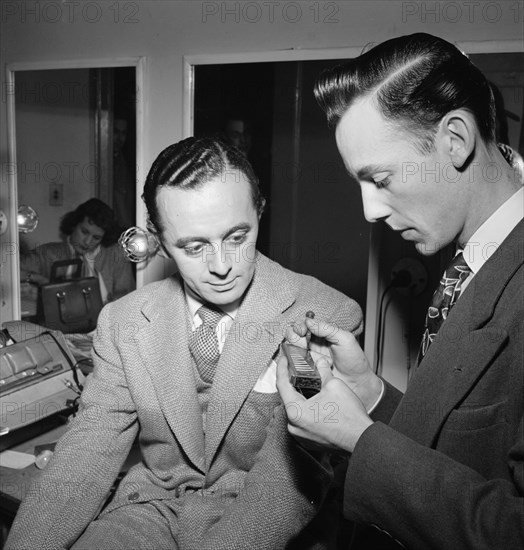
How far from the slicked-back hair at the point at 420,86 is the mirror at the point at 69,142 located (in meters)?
→ 1.24

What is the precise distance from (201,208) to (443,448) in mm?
760

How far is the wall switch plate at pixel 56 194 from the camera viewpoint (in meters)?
2.48

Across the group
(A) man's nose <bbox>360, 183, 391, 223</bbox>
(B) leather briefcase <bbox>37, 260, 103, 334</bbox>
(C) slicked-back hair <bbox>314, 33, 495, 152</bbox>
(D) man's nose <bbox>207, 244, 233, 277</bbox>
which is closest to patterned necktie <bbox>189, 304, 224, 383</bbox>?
(D) man's nose <bbox>207, 244, 233, 277</bbox>

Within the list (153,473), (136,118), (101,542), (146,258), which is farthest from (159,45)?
(101,542)

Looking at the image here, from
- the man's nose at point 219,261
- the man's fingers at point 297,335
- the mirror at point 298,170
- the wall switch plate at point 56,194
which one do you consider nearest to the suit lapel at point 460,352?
the man's fingers at point 297,335

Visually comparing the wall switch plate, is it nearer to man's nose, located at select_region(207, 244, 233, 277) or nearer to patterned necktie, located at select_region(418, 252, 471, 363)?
man's nose, located at select_region(207, 244, 233, 277)

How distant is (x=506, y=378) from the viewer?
95 cm

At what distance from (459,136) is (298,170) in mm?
923

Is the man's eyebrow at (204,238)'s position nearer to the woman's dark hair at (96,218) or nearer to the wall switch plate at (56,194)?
the woman's dark hair at (96,218)

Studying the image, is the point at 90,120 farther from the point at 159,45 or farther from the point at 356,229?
the point at 356,229

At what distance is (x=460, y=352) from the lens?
3.27 ft

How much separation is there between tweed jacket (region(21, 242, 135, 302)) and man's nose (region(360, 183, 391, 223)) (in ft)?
4.57

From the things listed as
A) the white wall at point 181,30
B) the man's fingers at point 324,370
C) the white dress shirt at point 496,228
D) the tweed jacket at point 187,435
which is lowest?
the tweed jacket at point 187,435

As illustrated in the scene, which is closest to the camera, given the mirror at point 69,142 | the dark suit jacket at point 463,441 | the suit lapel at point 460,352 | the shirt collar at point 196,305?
the dark suit jacket at point 463,441
